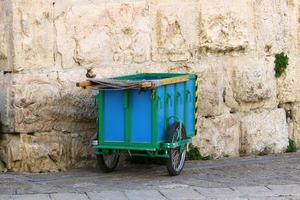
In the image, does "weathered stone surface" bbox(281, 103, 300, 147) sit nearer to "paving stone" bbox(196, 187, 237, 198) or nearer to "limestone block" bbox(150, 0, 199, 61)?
"limestone block" bbox(150, 0, 199, 61)

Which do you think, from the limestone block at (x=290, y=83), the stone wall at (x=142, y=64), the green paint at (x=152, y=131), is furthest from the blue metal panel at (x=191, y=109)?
A: the limestone block at (x=290, y=83)

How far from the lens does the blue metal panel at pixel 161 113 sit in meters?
8.29

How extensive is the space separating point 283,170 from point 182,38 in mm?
1979

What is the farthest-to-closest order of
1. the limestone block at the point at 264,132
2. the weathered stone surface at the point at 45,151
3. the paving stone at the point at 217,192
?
the limestone block at the point at 264,132, the weathered stone surface at the point at 45,151, the paving stone at the point at 217,192

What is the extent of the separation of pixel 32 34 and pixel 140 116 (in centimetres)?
154

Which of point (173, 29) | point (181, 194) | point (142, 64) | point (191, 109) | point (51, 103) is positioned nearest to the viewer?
point (181, 194)

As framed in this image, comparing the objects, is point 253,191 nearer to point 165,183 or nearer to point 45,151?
point 165,183

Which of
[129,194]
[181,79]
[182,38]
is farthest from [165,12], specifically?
[129,194]

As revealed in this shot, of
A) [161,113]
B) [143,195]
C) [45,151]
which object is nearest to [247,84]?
[161,113]

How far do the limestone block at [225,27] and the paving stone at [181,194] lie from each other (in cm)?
248

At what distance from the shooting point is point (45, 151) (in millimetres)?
8820

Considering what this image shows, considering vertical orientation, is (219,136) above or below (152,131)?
below

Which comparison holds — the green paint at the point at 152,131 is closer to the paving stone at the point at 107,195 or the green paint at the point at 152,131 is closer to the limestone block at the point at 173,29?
the paving stone at the point at 107,195

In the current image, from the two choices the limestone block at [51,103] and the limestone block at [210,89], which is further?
the limestone block at [210,89]
